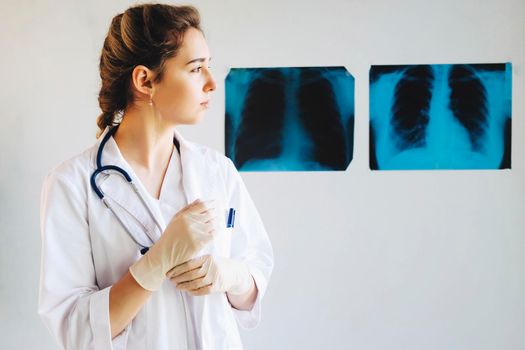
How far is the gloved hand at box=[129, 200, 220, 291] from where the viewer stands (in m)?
1.05


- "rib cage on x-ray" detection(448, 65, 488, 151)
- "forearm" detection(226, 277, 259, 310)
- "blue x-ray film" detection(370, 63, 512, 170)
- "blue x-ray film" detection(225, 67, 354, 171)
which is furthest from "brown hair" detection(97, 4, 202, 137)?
"rib cage on x-ray" detection(448, 65, 488, 151)

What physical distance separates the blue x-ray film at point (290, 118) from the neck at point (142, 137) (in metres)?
0.84

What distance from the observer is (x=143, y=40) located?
117 centimetres

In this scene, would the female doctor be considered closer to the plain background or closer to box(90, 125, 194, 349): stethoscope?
box(90, 125, 194, 349): stethoscope

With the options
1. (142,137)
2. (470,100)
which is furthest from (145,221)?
(470,100)

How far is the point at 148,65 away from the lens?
1182mm

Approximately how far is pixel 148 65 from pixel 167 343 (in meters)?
0.59

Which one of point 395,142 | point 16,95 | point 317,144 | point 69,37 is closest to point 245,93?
point 317,144

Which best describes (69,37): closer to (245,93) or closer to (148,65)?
(245,93)

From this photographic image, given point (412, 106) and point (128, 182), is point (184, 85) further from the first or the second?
point (412, 106)

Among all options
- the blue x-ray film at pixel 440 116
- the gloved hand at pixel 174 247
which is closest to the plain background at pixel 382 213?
the blue x-ray film at pixel 440 116

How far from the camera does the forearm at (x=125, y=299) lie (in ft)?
3.49

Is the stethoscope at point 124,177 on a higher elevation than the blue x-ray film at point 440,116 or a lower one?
lower

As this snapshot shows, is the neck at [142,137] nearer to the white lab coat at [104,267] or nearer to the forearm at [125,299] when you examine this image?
the white lab coat at [104,267]
